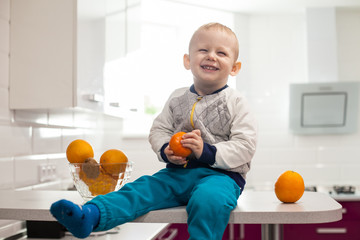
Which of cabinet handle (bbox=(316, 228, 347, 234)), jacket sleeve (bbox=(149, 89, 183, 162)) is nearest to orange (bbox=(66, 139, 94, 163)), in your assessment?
jacket sleeve (bbox=(149, 89, 183, 162))

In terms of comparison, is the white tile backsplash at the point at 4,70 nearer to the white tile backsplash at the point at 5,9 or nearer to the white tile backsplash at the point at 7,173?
the white tile backsplash at the point at 5,9

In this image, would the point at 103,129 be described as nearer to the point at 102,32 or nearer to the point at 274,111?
the point at 102,32

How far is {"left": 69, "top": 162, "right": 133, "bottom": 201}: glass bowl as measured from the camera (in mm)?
1272

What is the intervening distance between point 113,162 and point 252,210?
44 cm

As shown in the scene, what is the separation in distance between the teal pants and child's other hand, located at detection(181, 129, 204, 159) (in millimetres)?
72

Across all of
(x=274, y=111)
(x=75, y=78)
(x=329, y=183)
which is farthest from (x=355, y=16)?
(x=75, y=78)

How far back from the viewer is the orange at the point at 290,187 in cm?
118

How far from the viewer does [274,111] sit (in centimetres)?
376

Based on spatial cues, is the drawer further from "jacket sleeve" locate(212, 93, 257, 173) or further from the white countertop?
"jacket sleeve" locate(212, 93, 257, 173)

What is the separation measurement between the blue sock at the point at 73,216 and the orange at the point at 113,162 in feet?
1.04

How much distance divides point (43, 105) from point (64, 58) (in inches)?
8.2

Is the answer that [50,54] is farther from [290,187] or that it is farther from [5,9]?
[290,187]

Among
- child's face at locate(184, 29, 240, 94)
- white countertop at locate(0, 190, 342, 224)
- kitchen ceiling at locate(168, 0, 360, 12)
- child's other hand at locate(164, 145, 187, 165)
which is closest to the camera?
white countertop at locate(0, 190, 342, 224)

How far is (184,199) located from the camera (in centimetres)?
120
